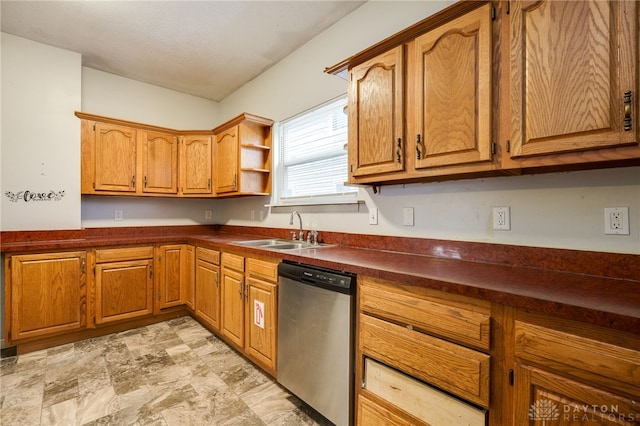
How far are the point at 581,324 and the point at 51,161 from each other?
13.1 feet

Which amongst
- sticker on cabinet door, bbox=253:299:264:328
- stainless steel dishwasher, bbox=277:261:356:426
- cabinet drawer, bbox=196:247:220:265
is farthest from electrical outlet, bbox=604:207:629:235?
cabinet drawer, bbox=196:247:220:265

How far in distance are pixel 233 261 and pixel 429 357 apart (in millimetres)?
1748

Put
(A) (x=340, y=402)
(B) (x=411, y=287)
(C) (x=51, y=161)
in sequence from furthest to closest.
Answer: (C) (x=51, y=161), (A) (x=340, y=402), (B) (x=411, y=287)

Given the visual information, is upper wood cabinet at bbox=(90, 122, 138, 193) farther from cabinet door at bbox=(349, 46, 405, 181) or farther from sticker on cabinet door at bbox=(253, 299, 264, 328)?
cabinet door at bbox=(349, 46, 405, 181)

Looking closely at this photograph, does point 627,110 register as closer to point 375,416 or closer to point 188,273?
point 375,416

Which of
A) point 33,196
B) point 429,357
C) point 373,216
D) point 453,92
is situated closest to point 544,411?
point 429,357

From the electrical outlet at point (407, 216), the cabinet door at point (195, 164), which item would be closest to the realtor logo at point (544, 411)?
the electrical outlet at point (407, 216)

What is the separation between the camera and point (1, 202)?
2.64 meters

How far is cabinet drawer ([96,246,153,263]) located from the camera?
9.24 feet

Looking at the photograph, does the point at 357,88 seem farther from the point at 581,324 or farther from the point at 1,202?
the point at 1,202

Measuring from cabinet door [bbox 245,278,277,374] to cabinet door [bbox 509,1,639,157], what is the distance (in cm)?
169

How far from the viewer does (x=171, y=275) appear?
3.22 metres

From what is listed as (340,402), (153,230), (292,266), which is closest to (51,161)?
(153,230)

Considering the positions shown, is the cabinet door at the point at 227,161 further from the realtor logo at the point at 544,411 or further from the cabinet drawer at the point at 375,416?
the realtor logo at the point at 544,411
